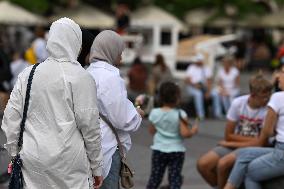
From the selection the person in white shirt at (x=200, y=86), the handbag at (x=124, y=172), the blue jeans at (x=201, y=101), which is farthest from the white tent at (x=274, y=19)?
the handbag at (x=124, y=172)

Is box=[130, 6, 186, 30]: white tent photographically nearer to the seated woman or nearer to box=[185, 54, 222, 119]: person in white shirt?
box=[185, 54, 222, 119]: person in white shirt

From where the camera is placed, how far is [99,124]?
4.52m

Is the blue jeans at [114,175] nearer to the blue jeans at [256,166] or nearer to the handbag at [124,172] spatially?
the handbag at [124,172]

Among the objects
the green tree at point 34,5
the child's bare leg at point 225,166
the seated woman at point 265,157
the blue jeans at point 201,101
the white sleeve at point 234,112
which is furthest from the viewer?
the green tree at point 34,5

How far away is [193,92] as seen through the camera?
16.1 meters

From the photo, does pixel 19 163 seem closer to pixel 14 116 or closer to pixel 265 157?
pixel 14 116

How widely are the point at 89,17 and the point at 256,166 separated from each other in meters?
20.7

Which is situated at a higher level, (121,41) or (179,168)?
(121,41)

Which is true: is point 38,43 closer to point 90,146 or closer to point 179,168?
point 179,168

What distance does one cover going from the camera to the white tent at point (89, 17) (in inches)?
1053

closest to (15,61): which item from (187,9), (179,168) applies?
(179,168)

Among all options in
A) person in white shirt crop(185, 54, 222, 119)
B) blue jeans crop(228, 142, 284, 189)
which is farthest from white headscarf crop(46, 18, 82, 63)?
person in white shirt crop(185, 54, 222, 119)

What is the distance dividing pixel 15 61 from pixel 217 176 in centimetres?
804

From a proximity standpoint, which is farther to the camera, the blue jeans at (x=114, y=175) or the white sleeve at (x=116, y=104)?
the blue jeans at (x=114, y=175)
